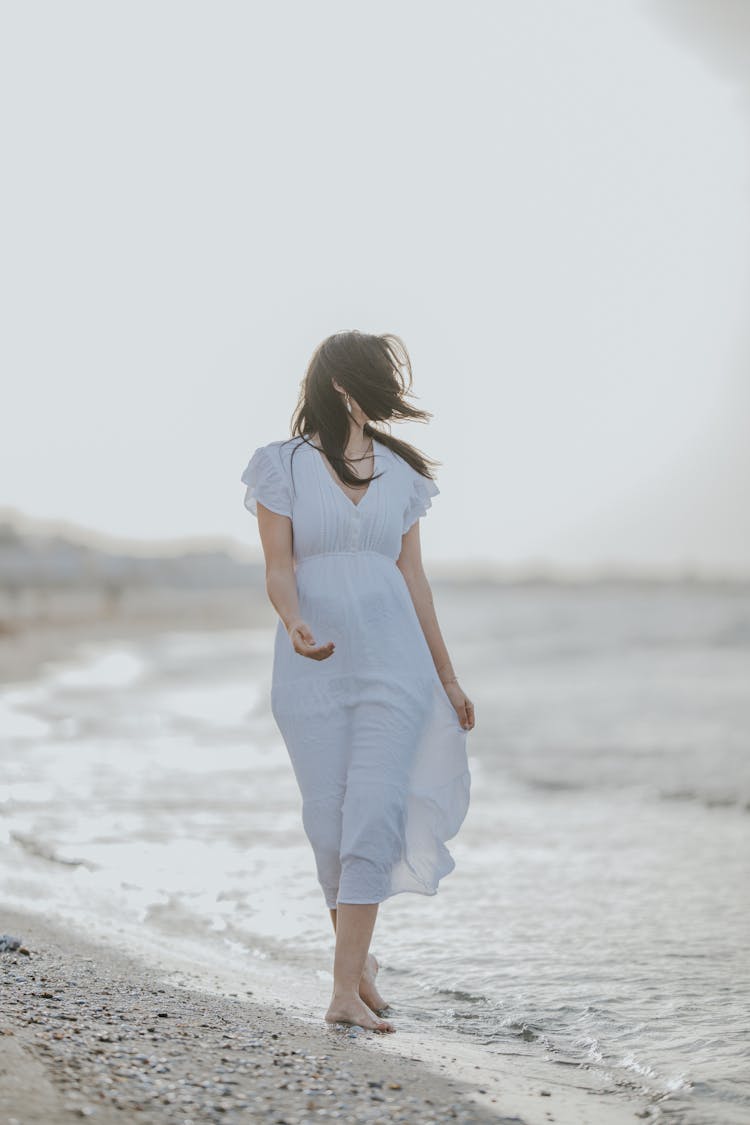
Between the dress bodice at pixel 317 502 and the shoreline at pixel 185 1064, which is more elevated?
the dress bodice at pixel 317 502

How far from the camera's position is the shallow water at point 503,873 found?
361 centimetres

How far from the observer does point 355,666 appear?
11.2 ft

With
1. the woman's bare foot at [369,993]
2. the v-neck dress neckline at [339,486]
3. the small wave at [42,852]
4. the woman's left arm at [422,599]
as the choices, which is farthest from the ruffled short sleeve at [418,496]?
the small wave at [42,852]

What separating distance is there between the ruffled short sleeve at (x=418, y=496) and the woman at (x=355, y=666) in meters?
0.05

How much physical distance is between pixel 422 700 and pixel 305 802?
1.44 feet

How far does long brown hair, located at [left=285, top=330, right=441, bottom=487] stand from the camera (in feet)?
11.5

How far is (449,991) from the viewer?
3.92m

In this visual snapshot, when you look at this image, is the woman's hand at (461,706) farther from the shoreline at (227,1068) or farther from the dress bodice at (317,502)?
the shoreline at (227,1068)

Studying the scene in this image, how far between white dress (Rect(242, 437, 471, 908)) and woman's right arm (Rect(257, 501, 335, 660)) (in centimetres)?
3

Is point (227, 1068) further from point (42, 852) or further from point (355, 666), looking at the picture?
point (42, 852)

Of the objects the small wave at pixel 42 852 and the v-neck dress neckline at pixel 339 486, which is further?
the small wave at pixel 42 852

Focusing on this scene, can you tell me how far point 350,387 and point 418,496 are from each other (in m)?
0.40

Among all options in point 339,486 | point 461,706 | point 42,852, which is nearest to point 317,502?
point 339,486

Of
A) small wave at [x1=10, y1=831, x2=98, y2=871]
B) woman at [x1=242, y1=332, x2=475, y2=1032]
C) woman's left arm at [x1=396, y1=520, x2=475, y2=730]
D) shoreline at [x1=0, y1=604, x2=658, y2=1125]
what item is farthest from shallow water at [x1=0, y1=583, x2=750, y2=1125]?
woman's left arm at [x1=396, y1=520, x2=475, y2=730]
